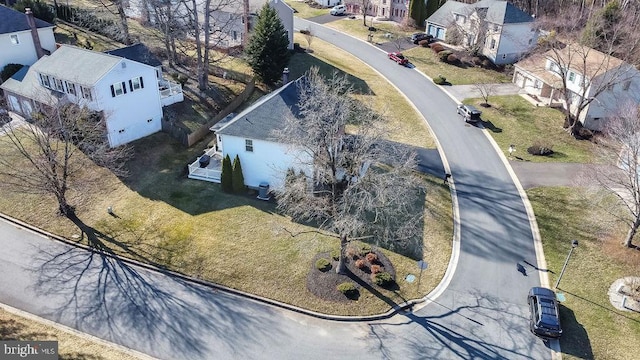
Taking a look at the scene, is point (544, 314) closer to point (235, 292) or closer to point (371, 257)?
point (371, 257)

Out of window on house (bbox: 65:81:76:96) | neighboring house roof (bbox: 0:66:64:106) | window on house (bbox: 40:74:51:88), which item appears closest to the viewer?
window on house (bbox: 65:81:76:96)

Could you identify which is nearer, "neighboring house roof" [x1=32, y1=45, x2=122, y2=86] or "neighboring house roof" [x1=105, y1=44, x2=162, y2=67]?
"neighboring house roof" [x1=32, y1=45, x2=122, y2=86]

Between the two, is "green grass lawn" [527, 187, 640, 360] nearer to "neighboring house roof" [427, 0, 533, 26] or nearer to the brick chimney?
"neighboring house roof" [427, 0, 533, 26]

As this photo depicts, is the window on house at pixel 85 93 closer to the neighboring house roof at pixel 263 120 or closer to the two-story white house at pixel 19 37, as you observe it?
the neighboring house roof at pixel 263 120

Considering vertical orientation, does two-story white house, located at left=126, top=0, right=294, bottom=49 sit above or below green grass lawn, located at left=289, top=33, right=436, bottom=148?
above

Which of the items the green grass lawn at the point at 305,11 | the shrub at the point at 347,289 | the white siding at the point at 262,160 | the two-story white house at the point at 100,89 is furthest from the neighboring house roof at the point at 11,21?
the green grass lawn at the point at 305,11

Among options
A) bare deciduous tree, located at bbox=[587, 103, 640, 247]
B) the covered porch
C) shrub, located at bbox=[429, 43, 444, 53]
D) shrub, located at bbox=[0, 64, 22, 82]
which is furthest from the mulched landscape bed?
shrub, located at bbox=[429, 43, 444, 53]
